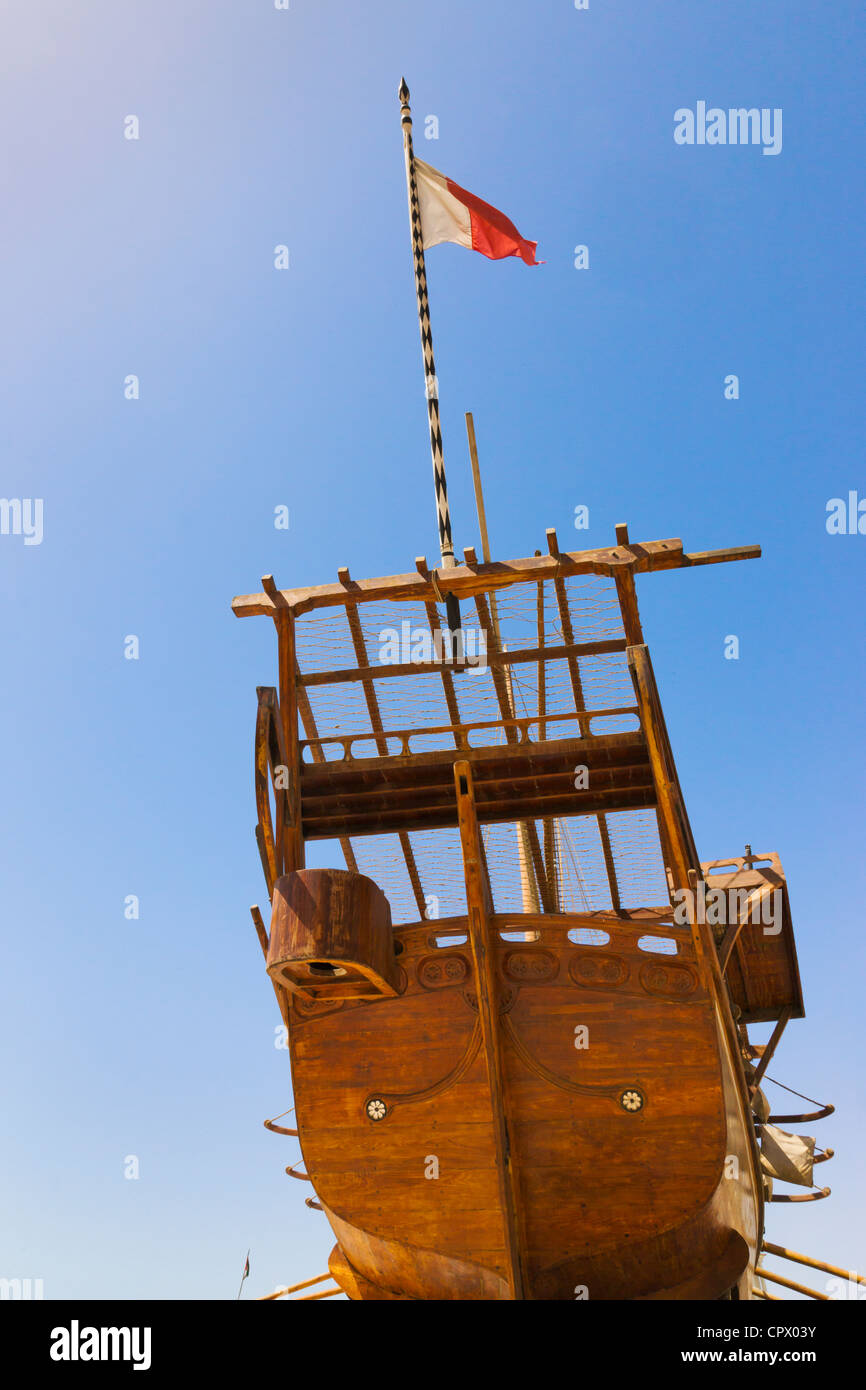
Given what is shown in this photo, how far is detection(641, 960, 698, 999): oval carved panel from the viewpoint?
739 cm

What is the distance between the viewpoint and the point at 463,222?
10.8m

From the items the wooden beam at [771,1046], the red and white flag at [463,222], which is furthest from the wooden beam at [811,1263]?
the red and white flag at [463,222]

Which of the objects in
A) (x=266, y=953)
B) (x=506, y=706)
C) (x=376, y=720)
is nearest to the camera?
(x=266, y=953)

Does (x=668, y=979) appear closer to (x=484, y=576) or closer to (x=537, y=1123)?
(x=537, y=1123)

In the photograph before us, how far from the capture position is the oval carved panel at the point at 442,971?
750 cm

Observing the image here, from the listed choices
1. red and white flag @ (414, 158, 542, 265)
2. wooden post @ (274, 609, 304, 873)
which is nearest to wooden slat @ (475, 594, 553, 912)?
wooden post @ (274, 609, 304, 873)

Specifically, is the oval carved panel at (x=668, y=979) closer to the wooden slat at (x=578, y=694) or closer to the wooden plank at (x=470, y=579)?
the wooden slat at (x=578, y=694)

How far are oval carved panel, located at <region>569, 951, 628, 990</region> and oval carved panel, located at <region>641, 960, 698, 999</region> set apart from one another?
0.15m

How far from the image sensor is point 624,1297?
23.2 ft

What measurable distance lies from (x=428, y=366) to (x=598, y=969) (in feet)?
18.4

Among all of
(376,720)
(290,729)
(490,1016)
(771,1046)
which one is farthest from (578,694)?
(771,1046)

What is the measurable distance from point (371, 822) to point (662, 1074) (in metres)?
2.71

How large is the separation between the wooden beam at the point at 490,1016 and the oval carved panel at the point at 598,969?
549 mm
